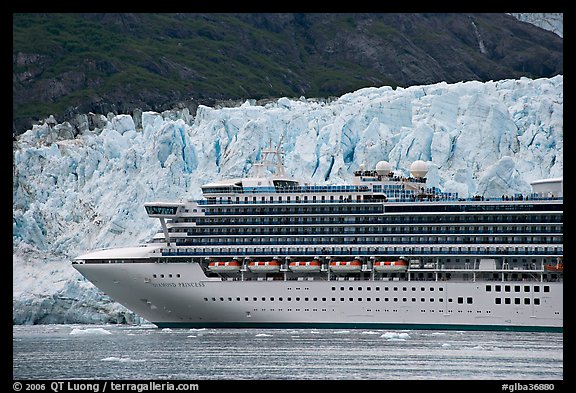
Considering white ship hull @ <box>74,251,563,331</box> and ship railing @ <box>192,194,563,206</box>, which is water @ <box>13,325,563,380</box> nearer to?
white ship hull @ <box>74,251,563,331</box>

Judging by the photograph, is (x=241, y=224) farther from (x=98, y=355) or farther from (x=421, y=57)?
(x=421, y=57)

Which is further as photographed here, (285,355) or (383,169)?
(383,169)

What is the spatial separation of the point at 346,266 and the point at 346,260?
0.63 metres

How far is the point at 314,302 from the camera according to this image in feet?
164

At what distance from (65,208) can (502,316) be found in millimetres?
21337

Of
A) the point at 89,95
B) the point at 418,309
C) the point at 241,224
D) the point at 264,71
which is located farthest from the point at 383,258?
the point at 264,71

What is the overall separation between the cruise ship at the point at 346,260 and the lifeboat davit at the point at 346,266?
1.7 inches

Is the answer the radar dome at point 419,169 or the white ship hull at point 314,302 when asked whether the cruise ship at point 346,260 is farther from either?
the radar dome at point 419,169

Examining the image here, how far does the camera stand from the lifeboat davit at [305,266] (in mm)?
50375

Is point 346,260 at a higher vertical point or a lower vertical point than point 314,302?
higher

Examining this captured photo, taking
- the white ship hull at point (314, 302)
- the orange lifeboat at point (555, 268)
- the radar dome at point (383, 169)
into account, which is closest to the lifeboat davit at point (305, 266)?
the white ship hull at point (314, 302)

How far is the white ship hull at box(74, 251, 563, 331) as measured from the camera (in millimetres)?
48875

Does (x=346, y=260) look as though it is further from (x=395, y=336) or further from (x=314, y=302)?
(x=395, y=336)

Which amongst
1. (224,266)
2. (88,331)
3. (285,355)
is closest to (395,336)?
(285,355)
